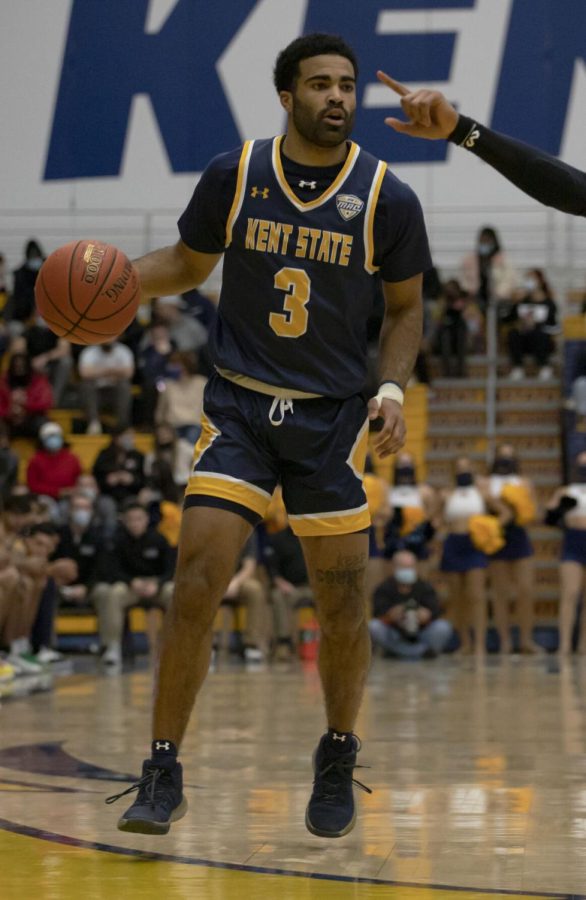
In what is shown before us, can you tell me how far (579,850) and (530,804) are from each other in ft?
3.30

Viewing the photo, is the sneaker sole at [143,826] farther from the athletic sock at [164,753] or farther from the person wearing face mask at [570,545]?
the person wearing face mask at [570,545]

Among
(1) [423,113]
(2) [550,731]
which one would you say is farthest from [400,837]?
(2) [550,731]

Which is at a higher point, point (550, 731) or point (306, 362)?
point (306, 362)

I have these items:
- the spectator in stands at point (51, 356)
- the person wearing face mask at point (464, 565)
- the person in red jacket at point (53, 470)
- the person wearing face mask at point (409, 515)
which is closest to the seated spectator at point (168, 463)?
the person in red jacket at point (53, 470)

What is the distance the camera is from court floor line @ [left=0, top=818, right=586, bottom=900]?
4254 mm

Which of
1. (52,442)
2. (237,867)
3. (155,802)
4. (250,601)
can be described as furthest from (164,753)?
(52,442)

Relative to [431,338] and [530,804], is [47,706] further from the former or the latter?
[431,338]

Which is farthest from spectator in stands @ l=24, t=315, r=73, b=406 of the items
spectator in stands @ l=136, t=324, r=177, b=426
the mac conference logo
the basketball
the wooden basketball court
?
the mac conference logo

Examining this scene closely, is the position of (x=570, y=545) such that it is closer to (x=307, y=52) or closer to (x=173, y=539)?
(x=173, y=539)

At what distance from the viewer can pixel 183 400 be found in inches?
696

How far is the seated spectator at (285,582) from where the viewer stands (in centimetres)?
1495

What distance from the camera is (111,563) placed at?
1466 cm

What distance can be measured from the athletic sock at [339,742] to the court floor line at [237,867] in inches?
25.8

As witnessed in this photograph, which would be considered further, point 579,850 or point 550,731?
point 550,731
